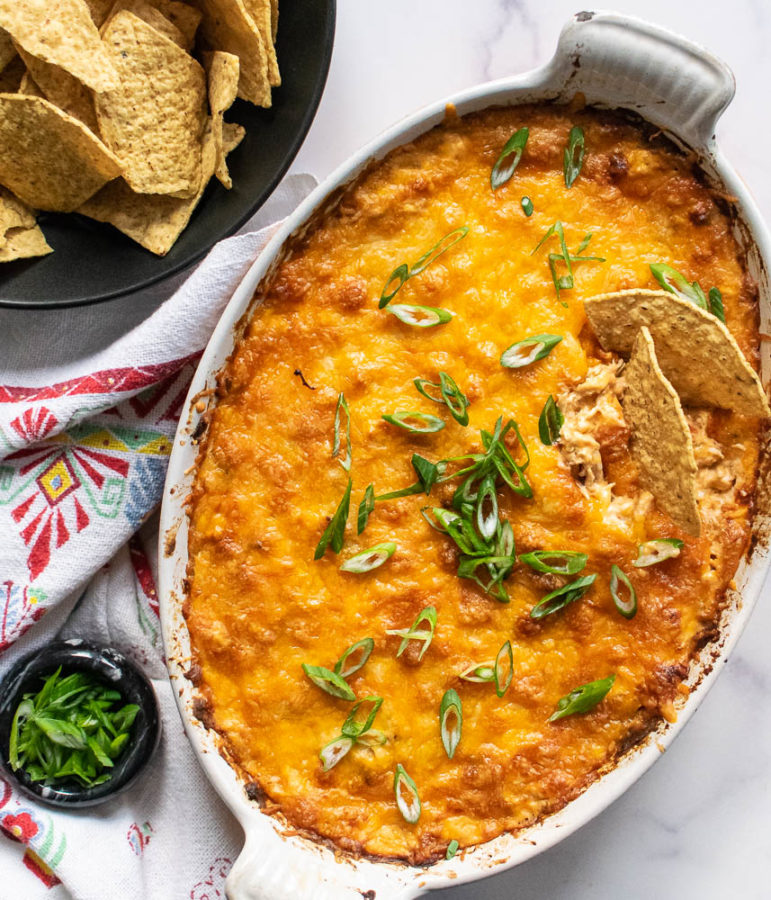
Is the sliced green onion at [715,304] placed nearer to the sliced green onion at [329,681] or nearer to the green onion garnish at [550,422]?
the green onion garnish at [550,422]

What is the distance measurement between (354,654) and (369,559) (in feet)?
0.79

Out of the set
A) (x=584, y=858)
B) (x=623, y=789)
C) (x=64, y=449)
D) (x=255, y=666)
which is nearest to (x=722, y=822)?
(x=584, y=858)

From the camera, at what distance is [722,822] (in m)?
2.93

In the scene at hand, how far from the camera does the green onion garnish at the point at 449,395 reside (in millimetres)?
2396

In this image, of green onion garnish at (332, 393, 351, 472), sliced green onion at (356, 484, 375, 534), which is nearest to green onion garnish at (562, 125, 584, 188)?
green onion garnish at (332, 393, 351, 472)

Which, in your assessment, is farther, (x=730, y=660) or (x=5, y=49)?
(x=730, y=660)

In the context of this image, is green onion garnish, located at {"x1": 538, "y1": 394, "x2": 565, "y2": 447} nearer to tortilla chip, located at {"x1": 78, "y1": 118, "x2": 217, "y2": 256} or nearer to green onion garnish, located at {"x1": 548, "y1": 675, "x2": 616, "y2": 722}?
green onion garnish, located at {"x1": 548, "y1": 675, "x2": 616, "y2": 722}

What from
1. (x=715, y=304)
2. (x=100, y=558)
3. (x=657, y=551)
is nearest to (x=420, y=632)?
(x=657, y=551)

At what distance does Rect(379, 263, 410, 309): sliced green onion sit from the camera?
2.41 m

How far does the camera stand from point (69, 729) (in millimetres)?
Result: 2711

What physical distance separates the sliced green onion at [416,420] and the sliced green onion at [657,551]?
58 centimetres

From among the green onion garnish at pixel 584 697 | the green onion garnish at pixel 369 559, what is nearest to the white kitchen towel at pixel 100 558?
the green onion garnish at pixel 369 559

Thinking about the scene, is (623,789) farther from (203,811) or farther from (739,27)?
(739,27)

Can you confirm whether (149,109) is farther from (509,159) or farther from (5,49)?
(509,159)
